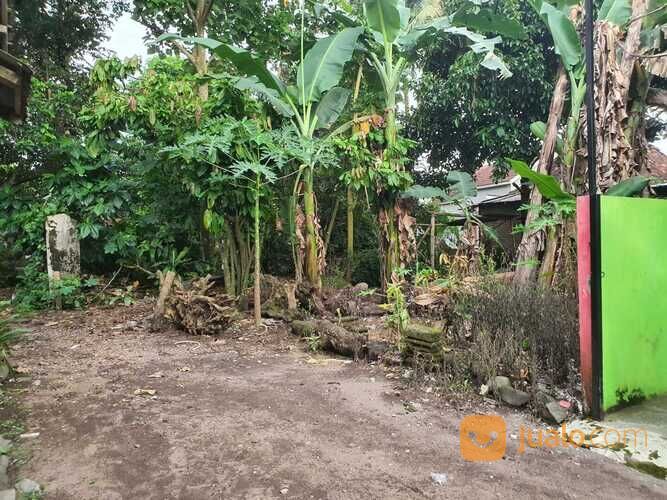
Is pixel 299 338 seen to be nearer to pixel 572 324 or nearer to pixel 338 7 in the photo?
pixel 572 324

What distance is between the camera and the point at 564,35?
5281 mm

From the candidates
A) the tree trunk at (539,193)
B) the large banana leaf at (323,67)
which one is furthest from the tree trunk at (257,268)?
the tree trunk at (539,193)

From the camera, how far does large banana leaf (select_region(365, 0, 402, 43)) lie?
600 centimetres

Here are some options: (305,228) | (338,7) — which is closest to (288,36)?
(338,7)

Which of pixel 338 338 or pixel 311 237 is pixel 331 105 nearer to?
pixel 311 237

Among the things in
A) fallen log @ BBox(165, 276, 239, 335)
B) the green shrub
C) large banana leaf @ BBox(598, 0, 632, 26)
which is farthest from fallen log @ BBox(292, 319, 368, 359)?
large banana leaf @ BBox(598, 0, 632, 26)

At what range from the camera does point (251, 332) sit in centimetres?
550

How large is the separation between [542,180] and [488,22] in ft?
13.0

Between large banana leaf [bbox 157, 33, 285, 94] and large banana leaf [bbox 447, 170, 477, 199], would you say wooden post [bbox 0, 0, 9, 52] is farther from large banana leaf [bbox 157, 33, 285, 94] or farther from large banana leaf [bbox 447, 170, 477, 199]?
large banana leaf [bbox 447, 170, 477, 199]

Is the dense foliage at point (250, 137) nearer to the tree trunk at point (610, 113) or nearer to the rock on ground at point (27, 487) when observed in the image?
the tree trunk at point (610, 113)

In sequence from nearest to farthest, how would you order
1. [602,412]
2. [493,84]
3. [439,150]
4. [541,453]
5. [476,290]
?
[541,453], [602,412], [476,290], [493,84], [439,150]

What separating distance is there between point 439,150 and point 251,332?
7.49 meters

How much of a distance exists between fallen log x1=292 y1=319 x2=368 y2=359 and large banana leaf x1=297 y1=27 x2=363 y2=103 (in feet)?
11.2

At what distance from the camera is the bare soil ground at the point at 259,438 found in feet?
7.07
